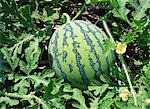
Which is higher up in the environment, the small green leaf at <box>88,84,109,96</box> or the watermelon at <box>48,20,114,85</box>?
the watermelon at <box>48,20,114,85</box>

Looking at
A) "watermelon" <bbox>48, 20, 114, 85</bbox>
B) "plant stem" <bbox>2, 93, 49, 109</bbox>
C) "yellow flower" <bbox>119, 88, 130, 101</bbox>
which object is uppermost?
"watermelon" <bbox>48, 20, 114, 85</bbox>

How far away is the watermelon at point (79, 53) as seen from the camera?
2943 mm

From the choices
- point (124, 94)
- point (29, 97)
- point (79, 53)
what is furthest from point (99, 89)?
point (29, 97)

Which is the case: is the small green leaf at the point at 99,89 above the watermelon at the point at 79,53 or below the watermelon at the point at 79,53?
below

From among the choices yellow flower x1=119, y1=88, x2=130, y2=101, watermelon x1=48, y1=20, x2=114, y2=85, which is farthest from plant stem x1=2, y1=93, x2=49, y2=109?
yellow flower x1=119, y1=88, x2=130, y2=101

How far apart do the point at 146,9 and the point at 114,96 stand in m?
0.62

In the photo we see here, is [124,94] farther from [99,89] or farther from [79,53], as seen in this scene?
[79,53]

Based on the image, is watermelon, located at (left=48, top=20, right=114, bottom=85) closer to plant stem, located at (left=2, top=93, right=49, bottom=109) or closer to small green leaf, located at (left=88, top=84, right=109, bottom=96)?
small green leaf, located at (left=88, top=84, right=109, bottom=96)

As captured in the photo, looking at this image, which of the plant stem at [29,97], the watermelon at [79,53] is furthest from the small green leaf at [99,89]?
the plant stem at [29,97]

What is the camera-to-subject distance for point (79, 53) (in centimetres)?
294

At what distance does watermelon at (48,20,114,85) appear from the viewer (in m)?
2.94

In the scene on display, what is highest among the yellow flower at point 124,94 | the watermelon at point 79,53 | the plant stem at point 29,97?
the watermelon at point 79,53

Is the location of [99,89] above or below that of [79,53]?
below

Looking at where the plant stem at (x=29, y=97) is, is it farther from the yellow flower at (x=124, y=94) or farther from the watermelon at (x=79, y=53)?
the yellow flower at (x=124, y=94)
